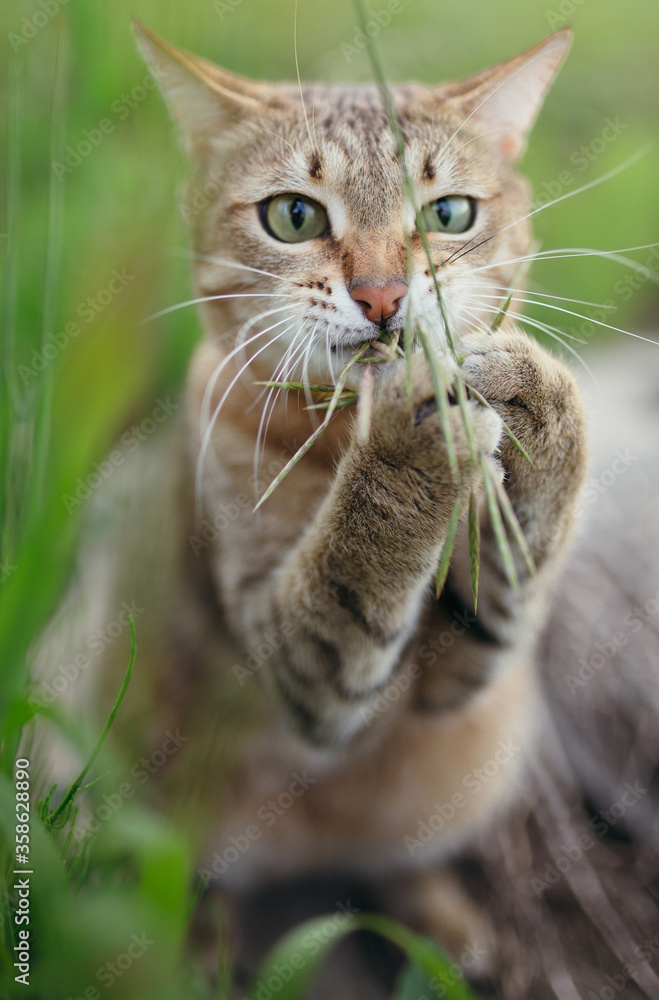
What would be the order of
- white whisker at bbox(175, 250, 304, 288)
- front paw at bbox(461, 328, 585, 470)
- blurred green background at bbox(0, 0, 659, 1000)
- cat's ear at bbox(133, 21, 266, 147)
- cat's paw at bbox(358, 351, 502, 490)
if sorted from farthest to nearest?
cat's ear at bbox(133, 21, 266, 147), white whisker at bbox(175, 250, 304, 288), front paw at bbox(461, 328, 585, 470), cat's paw at bbox(358, 351, 502, 490), blurred green background at bbox(0, 0, 659, 1000)

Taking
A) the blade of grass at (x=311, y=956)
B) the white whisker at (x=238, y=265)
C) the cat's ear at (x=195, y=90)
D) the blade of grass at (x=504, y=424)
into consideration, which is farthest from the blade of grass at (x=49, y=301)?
the blade of grass at (x=311, y=956)

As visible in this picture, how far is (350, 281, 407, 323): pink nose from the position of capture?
43.4 inches

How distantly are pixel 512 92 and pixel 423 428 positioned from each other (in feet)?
3.00

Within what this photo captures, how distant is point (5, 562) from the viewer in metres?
1.12

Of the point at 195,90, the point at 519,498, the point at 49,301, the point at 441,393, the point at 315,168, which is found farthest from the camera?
the point at 195,90

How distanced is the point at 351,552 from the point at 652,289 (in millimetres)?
2660

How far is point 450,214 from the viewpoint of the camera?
1.34 meters

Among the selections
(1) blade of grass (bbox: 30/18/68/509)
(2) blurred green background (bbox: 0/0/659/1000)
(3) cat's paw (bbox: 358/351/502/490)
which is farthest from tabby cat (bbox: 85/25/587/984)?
(1) blade of grass (bbox: 30/18/68/509)

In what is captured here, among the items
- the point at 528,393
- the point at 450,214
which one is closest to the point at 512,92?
the point at 450,214

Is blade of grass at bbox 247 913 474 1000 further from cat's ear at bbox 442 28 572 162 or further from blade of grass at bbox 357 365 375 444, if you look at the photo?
cat's ear at bbox 442 28 572 162

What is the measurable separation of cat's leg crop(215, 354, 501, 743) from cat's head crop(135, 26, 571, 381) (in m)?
0.19

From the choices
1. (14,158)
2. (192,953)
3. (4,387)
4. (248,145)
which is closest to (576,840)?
(192,953)

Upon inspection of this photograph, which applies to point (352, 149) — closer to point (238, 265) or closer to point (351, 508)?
point (238, 265)

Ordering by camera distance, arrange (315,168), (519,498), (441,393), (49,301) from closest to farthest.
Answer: (441,393) < (49,301) < (519,498) < (315,168)
